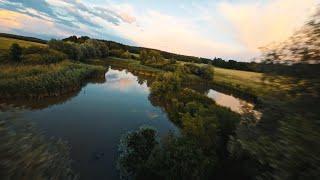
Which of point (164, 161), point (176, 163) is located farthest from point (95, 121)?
point (176, 163)

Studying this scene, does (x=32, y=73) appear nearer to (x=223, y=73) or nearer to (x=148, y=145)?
(x=148, y=145)

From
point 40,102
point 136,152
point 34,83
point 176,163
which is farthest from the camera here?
point 34,83

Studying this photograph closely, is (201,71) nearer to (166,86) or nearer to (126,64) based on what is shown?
(126,64)

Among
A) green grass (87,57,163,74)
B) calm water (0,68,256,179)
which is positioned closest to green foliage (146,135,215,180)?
calm water (0,68,256,179)

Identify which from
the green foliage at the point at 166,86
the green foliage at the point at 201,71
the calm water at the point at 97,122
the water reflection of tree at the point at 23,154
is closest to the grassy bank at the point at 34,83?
the calm water at the point at 97,122

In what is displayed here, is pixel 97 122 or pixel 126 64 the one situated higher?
pixel 97 122

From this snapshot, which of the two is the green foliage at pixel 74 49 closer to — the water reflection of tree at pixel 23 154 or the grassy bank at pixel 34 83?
the grassy bank at pixel 34 83

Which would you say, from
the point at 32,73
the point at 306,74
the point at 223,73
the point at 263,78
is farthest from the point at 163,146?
the point at 223,73

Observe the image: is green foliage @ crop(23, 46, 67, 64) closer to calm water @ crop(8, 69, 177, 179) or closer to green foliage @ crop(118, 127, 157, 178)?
calm water @ crop(8, 69, 177, 179)
